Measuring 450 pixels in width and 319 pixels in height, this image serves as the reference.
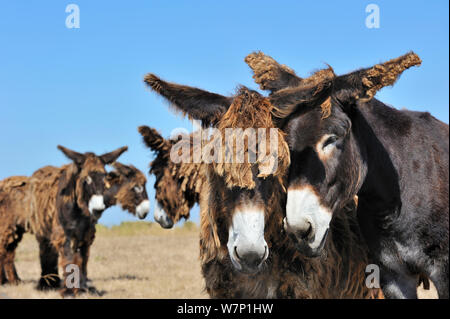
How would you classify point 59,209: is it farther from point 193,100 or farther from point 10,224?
point 193,100

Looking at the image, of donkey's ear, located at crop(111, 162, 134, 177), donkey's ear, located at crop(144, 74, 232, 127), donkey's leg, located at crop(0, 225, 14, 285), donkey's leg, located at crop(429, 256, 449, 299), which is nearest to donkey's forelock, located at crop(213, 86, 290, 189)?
donkey's ear, located at crop(144, 74, 232, 127)

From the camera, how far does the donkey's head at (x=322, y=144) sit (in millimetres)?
3160

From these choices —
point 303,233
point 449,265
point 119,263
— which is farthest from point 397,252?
point 119,263

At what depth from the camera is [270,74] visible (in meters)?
3.95

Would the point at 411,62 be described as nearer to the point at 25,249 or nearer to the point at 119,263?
the point at 119,263

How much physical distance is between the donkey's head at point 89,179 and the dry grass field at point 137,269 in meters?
1.81

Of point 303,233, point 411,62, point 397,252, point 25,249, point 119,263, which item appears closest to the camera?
point 303,233

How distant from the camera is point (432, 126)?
4074 millimetres

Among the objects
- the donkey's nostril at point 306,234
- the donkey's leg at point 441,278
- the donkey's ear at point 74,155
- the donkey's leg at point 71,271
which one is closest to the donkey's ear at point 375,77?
the donkey's nostril at point 306,234

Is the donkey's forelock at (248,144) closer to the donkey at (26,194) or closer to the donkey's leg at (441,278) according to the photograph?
the donkey's leg at (441,278)

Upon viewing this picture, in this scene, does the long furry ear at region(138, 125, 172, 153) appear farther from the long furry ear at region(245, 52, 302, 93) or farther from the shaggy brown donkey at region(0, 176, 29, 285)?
the shaggy brown donkey at region(0, 176, 29, 285)

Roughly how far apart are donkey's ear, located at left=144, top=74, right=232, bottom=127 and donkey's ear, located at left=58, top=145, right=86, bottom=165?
271 inches

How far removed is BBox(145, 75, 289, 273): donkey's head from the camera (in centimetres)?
304
